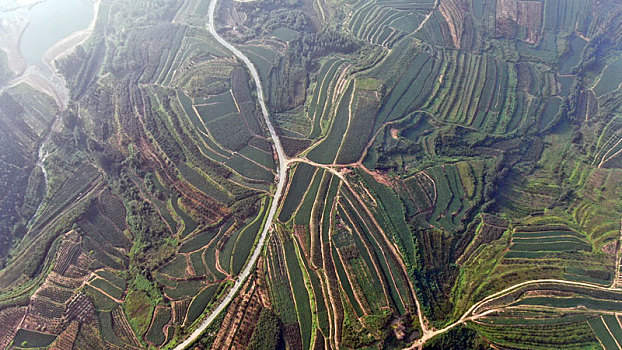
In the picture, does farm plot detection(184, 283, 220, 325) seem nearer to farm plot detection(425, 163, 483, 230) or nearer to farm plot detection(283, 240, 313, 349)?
farm plot detection(283, 240, 313, 349)

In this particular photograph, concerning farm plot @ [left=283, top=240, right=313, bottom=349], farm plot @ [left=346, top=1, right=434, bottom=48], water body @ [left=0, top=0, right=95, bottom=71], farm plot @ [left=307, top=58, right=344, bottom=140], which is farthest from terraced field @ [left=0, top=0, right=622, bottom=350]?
water body @ [left=0, top=0, right=95, bottom=71]

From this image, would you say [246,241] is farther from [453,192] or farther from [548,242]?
[548,242]

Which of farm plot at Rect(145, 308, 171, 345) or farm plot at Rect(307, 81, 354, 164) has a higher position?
farm plot at Rect(307, 81, 354, 164)

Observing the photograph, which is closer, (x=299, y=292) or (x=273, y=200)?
(x=299, y=292)

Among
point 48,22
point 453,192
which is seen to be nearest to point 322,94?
point 453,192

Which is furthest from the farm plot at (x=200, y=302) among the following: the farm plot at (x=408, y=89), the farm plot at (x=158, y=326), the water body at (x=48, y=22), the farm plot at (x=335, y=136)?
the water body at (x=48, y=22)

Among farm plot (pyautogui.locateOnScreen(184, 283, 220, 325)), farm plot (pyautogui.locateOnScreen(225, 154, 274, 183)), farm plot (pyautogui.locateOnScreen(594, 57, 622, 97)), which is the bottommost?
farm plot (pyautogui.locateOnScreen(184, 283, 220, 325))

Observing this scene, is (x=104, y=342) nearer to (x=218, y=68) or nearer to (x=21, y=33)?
(x=218, y=68)

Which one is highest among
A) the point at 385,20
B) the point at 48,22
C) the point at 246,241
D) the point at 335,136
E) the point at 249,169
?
the point at 48,22
